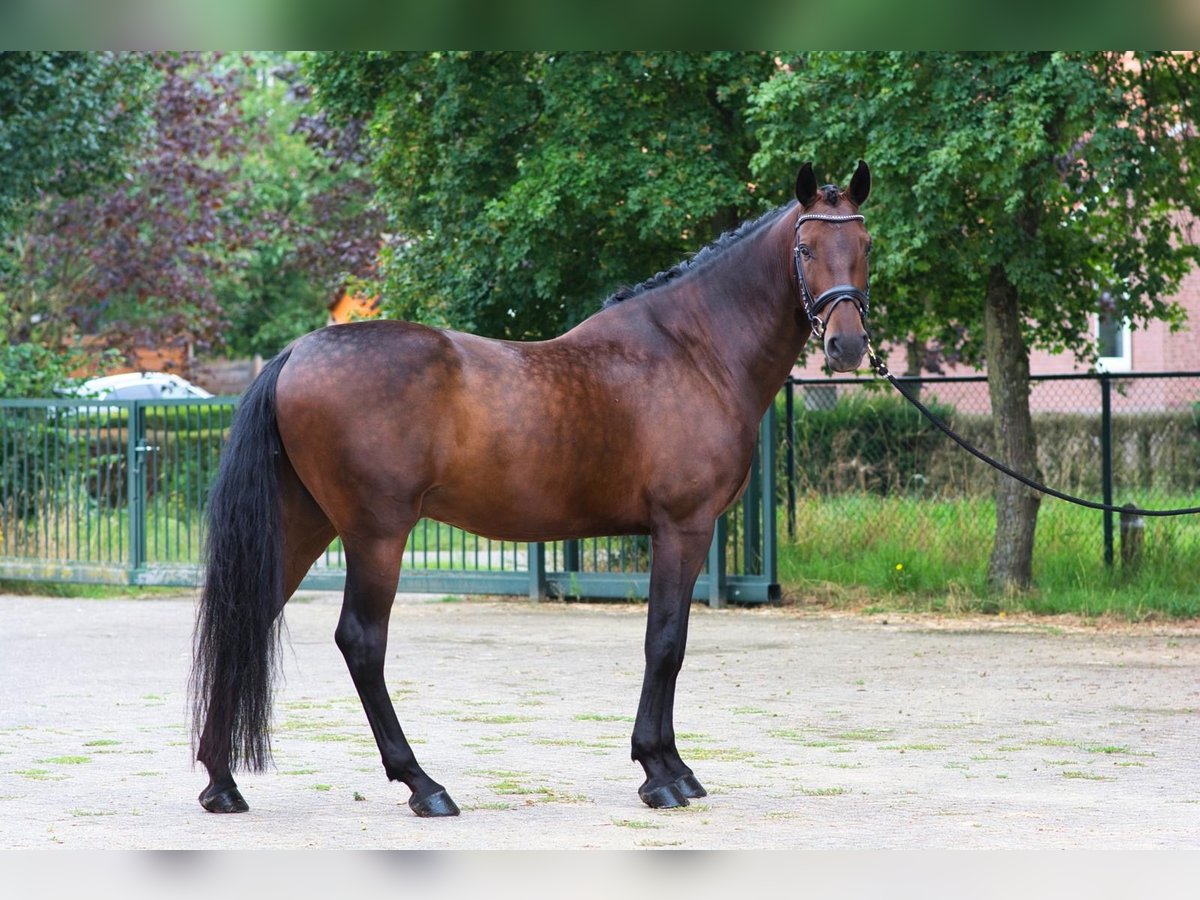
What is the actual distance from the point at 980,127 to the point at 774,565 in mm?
4354

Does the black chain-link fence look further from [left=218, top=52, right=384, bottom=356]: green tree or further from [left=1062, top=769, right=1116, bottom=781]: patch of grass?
[left=218, top=52, right=384, bottom=356]: green tree

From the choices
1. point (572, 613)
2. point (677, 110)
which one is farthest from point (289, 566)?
point (677, 110)

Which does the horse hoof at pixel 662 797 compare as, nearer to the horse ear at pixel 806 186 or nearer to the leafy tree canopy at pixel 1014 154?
the horse ear at pixel 806 186

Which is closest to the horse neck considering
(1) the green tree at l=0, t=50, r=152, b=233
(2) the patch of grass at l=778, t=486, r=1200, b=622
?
(2) the patch of grass at l=778, t=486, r=1200, b=622

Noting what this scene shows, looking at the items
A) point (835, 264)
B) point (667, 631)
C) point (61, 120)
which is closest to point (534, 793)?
point (667, 631)

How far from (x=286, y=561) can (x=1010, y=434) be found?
8825 millimetres

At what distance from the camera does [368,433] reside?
637cm

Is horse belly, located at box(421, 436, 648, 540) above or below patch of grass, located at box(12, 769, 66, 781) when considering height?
above

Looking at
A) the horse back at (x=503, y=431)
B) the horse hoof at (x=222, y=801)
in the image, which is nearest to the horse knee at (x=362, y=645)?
the horse back at (x=503, y=431)

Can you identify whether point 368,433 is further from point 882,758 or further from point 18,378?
point 18,378

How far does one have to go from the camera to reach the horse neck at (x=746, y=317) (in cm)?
703

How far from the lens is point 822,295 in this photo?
6.63m

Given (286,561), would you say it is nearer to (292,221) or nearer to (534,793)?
(534,793)

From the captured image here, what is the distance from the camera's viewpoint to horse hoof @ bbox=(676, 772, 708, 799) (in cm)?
659
